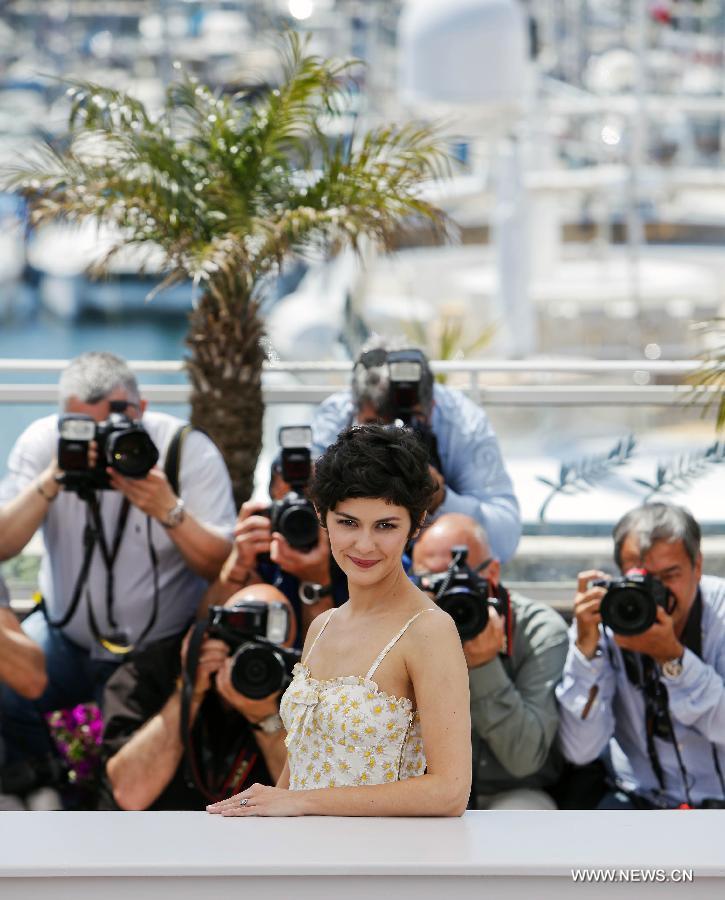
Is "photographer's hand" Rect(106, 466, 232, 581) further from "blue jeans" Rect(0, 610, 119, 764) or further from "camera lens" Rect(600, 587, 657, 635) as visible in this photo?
"camera lens" Rect(600, 587, 657, 635)

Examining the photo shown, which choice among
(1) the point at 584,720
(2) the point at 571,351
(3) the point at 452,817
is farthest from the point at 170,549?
(2) the point at 571,351

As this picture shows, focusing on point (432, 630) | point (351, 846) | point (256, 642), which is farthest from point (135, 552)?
point (351, 846)

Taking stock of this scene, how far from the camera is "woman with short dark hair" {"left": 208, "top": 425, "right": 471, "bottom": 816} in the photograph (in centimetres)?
206

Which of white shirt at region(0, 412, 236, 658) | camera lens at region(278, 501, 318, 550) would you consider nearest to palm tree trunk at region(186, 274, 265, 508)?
white shirt at region(0, 412, 236, 658)

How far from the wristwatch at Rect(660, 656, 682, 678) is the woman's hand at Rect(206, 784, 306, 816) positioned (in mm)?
1662

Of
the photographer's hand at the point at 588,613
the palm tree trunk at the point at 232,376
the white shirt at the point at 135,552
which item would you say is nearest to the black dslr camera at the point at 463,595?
the photographer's hand at the point at 588,613

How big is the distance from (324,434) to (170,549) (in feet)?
2.11

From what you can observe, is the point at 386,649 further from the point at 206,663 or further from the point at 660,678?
the point at 660,678

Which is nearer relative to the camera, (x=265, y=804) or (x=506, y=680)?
(x=265, y=804)

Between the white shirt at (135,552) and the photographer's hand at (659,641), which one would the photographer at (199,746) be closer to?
the white shirt at (135,552)

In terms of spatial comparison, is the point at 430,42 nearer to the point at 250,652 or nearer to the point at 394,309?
the point at 394,309

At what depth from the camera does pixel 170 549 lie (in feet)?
13.8

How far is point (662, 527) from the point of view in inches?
140

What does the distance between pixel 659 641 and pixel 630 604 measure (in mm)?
147
